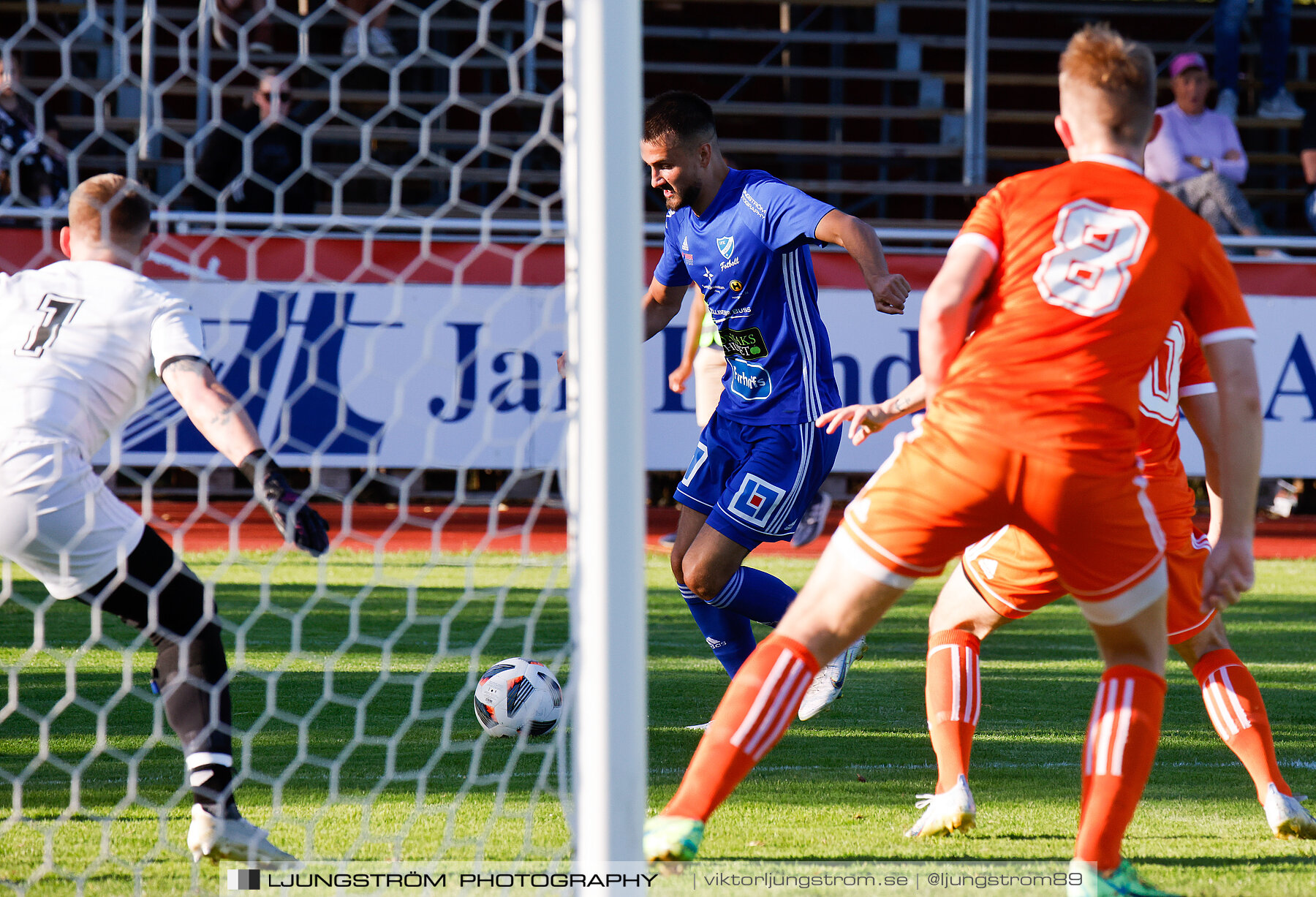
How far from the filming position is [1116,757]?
9.30ft

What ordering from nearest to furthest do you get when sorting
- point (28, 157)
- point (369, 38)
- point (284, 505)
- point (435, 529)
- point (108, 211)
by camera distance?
point (284, 505), point (108, 211), point (435, 529), point (28, 157), point (369, 38)

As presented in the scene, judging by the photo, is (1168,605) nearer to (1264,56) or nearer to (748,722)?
(748,722)

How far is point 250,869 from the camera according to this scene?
316cm

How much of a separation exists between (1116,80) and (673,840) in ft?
6.01

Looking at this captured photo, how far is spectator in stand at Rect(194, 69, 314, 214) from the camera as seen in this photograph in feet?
31.8

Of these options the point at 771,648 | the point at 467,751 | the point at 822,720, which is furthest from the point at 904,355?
the point at 771,648

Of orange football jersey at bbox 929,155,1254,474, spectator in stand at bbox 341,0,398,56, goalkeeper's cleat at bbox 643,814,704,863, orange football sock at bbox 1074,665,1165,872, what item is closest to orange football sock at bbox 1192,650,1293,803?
orange football sock at bbox 1074,665,1165,872

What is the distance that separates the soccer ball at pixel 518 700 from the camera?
439 centimetres

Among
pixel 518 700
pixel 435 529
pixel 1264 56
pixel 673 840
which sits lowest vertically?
pixel 435 529

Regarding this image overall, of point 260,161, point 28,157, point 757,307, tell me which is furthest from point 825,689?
point 28,157

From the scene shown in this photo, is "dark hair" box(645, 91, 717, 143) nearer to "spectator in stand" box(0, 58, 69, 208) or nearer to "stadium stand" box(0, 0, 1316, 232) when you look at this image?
"spectator in stand" box(0, 58, 69, 208)

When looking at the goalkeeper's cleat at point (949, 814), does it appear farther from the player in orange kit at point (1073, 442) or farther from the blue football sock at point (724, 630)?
the blue football sock at point (724, 630)

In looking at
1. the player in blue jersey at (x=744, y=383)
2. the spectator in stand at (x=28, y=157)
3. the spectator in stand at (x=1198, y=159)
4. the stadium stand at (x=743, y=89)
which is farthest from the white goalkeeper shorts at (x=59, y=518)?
the spectator in stand at (x=1198, y=159)

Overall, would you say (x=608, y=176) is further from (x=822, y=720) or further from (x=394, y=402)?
(x=394, y=402)
